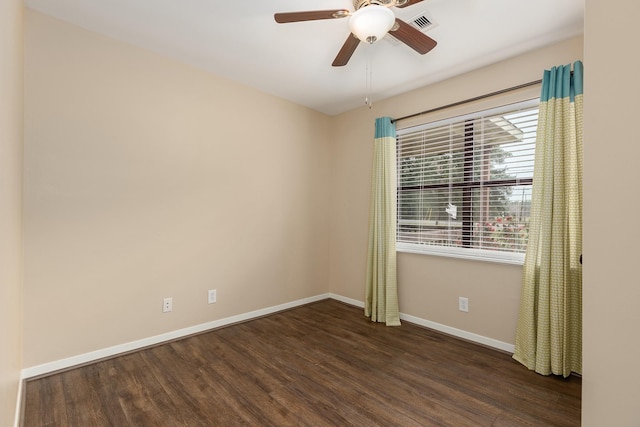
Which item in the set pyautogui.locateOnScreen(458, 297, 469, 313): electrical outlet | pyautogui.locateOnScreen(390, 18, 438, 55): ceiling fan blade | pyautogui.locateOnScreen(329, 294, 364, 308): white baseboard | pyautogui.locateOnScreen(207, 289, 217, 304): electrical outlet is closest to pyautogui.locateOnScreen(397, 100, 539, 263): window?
pyautogui.locateOnScreen(458, 297, 469, 313): electrical outlet

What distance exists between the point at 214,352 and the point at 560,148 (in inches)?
122

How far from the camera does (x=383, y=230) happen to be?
A: 3.21 metres

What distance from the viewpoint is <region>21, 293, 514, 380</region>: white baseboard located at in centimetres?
207

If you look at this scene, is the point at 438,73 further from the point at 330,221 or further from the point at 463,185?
the point at 330,221

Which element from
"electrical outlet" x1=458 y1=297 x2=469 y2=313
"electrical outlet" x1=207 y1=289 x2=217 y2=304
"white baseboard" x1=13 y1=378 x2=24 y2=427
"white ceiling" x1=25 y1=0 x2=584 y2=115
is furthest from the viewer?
"electrical outlet" x1=207 y1=289 x2=217 y2=304

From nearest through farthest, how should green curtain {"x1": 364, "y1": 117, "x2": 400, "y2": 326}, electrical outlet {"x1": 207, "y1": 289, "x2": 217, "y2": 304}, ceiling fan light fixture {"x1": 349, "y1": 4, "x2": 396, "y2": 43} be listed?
ceiling fan light fixture {"x1": 349, "y1": 4, "x2": 396, "y2": 43} → electrical outlet {"x1": 207, "y1": 289, "x2": 217, "y2": 304} → green curtain {"x1": 364, "y1": 117, "x2": 400, "y2": 326}

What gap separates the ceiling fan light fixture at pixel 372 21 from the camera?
1.61 meters

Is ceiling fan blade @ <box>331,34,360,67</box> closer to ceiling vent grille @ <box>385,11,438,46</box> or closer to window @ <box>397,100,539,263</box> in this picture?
ceiling vent grille @ <box>385,11,438,46</box>

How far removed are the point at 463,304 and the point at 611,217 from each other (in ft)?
7.21

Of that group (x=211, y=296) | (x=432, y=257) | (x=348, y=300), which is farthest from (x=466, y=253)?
(x=211, y=296)

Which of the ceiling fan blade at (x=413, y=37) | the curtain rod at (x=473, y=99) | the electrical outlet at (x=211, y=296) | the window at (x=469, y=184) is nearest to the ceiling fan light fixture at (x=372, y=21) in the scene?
the ceiling fan blade at (x=413, y=37)

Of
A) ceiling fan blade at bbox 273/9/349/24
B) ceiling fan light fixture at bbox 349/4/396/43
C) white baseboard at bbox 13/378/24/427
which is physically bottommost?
white baseboard at bbox 13/378/24/427

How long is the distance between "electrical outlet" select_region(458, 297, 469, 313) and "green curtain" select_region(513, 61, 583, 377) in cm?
53

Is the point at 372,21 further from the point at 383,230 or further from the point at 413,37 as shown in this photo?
the point at 383,230
